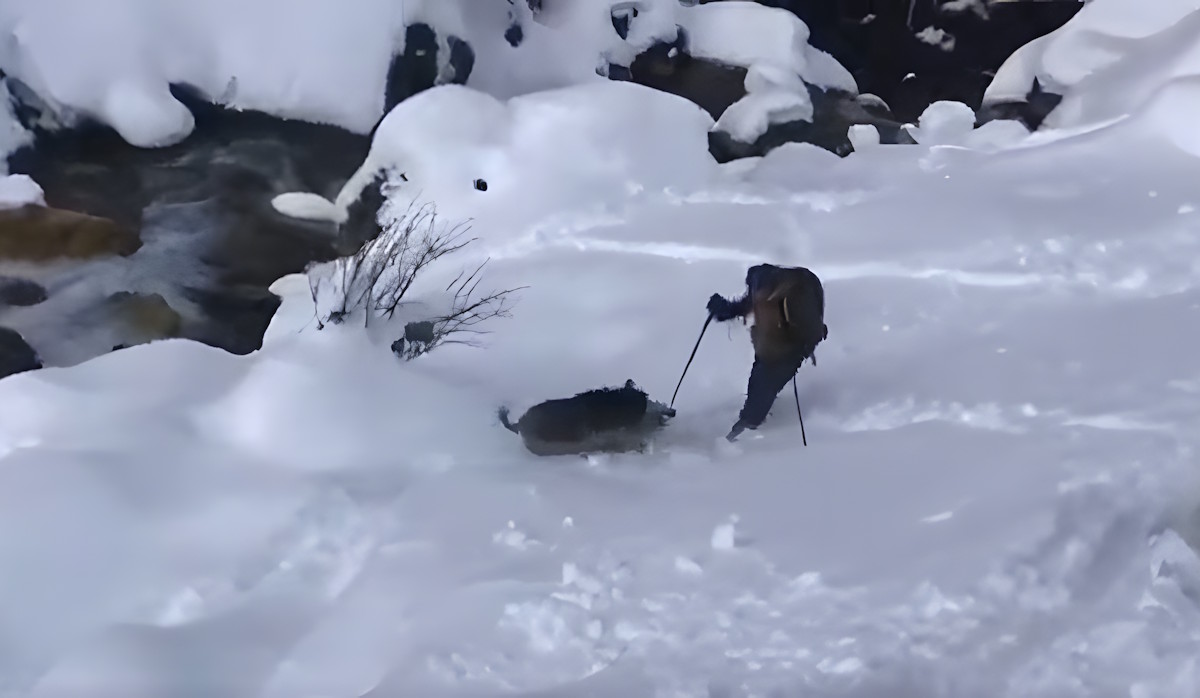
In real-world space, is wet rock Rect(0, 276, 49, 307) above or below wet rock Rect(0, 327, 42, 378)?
above

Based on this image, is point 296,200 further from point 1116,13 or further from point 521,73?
point 1116,13

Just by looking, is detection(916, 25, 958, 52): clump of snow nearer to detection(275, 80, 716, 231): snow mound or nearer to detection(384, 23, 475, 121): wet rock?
detection(275, 80, 716, 231): snow mound

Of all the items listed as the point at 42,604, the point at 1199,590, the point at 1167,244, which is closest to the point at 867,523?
the point at 1199,590

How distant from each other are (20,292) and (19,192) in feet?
1.87

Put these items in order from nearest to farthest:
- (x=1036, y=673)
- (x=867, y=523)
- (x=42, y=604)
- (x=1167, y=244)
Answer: (x=1036, y=673) → (x=42, y=604) → (x=867, y=523) → (x=1167, y=244)

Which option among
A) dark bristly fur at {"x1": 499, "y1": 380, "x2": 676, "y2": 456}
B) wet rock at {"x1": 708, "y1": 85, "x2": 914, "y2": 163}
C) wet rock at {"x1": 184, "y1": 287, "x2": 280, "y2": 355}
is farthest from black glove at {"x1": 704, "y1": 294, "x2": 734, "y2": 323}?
wet rock at {"x1": 184, "y1": 287, "x2": 280, "y2": 355}

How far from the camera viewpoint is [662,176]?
4.74 meters

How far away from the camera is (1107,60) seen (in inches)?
198

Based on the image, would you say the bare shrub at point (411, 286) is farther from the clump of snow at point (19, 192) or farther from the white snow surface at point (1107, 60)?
the white snow surface at point (1107, 60)

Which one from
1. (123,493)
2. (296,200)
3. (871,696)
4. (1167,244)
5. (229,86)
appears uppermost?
(229,86)

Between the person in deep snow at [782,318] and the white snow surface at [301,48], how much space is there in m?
2.89

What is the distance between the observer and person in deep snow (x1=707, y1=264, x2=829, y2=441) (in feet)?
8.98

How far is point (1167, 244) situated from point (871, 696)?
309 cm

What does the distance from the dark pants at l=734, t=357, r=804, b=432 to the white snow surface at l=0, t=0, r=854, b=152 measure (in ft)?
9.56
